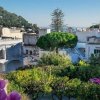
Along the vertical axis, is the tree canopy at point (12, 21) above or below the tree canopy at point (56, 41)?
above

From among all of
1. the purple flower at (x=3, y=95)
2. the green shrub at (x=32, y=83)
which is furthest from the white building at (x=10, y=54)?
the purple flower at (x=3, y=95)

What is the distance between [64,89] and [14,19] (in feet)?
168

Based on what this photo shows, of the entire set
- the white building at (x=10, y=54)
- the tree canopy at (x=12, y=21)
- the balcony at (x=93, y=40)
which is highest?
the tree canopy at (x=12, y=21)

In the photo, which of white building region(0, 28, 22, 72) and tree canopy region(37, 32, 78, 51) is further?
tree canopy region(37, 32, 78, 51)

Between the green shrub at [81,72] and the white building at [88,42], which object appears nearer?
the green shrub at [81,72]

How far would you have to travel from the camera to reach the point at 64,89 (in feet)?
43.0

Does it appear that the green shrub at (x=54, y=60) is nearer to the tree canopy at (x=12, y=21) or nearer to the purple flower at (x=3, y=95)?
the purple flower at (x=3, y=95)

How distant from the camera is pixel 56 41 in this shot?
36.1 m

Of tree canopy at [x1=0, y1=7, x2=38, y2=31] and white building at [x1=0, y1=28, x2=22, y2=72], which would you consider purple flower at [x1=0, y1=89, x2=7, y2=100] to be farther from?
tree canopy at [x1=0, y1=7, x2=38, y2=31]

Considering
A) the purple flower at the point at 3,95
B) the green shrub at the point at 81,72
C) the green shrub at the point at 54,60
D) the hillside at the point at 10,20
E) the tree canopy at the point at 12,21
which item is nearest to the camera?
the purple flower at the point at 3,95

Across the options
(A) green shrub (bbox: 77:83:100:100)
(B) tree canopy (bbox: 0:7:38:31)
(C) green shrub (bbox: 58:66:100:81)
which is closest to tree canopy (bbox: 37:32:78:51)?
(C) green shrub (bbox: 58:66:100:81)

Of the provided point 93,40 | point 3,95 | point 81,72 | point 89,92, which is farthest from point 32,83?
point 93,40

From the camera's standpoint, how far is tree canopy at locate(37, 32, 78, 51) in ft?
117

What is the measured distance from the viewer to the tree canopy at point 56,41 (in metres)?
35.7
